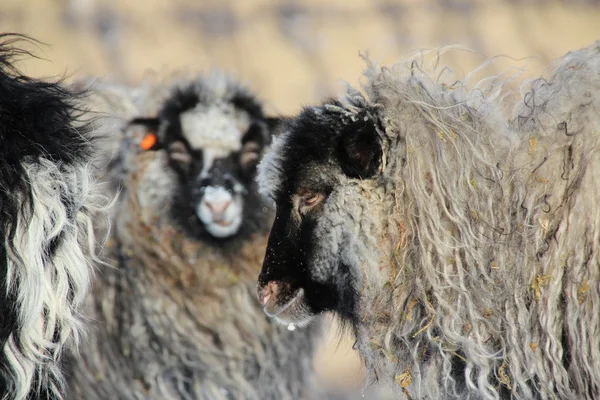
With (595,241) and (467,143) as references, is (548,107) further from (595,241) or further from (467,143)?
(595,241)

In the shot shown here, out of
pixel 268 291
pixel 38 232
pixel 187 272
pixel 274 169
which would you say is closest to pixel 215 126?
pixel 187 272

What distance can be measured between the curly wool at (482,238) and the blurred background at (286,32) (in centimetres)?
1037

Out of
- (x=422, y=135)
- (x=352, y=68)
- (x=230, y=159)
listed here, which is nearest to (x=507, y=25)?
(x=352, y=68)

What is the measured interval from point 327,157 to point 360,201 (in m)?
0.19

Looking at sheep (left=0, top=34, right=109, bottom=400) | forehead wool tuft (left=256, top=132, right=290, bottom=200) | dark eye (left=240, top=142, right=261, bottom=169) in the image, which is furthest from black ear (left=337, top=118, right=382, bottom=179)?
dark eye (left=240, top=142, right=261, bottom=169)

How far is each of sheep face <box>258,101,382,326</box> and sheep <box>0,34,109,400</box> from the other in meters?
0.66

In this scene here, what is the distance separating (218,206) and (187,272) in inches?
19.0

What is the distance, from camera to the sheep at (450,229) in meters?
2.41

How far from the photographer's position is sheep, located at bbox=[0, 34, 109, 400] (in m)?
2.46

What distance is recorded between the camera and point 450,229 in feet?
8.61

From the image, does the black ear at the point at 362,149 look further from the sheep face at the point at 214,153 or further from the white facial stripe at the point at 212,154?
the white facial stripe at the point at 212,154

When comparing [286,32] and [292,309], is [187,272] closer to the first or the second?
[292,309]

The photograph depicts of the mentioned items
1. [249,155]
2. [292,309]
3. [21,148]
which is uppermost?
[21,148]

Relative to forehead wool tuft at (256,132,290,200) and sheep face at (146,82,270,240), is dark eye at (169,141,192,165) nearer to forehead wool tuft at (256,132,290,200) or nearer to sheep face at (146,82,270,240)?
sheep face at (146,82,270,240)
